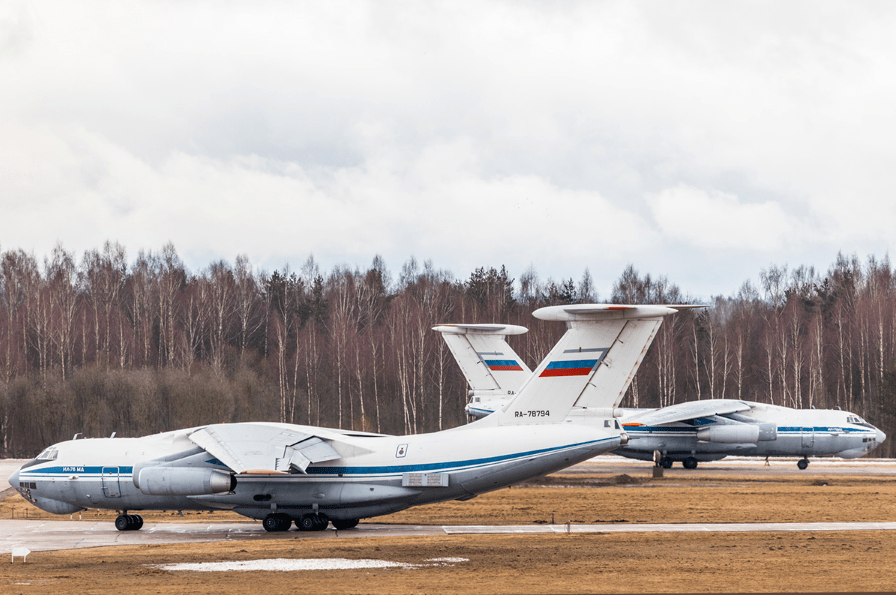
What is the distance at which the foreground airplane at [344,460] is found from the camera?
57.0 feet

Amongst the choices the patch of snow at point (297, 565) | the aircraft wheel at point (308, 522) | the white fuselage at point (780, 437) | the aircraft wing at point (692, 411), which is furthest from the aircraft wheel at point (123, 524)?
the white fuselage at point (780, 437)

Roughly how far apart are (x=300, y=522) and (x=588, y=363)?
7.50 metres

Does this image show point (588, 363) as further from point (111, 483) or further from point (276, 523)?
point (111, 483)

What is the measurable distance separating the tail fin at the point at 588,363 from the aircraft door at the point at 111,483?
907 cm

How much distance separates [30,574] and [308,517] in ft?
21.0

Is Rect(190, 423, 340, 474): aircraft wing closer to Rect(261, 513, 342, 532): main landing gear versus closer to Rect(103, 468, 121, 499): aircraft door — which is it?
Rect(261, 513, 342, 532): main landing gear

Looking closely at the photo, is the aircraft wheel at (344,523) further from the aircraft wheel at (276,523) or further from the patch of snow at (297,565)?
the patch of snow at (297,565)

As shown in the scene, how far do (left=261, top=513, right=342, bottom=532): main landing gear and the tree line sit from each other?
1122 inches

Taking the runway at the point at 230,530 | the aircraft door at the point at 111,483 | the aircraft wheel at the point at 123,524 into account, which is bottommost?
the runway at the point at 230,530

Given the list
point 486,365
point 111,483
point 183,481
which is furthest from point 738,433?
point 111,483

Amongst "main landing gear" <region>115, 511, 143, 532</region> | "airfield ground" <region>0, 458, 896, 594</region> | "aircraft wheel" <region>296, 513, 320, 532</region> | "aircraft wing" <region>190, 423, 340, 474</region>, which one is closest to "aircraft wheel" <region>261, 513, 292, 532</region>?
"aircraft wheel" <region>296, 513, 320, 532</region>

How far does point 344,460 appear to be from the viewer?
61.5 feet

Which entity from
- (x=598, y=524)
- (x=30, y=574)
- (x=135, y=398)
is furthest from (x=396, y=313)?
(x=30, y=574)

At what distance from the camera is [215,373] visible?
51.8 meters
